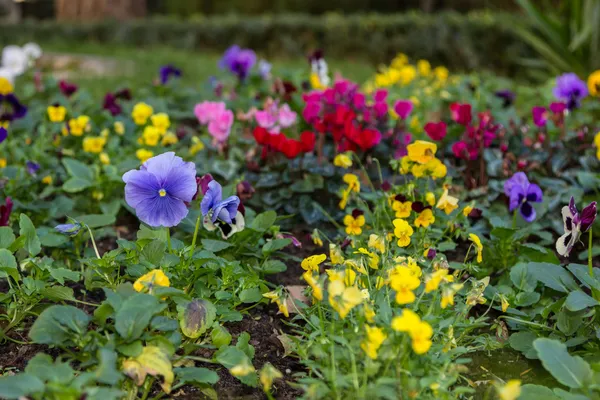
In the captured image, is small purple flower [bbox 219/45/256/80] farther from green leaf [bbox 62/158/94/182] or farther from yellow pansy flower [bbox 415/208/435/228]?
yellow pansy flower [bbox 415/208/435/228]

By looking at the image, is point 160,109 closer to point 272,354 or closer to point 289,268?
point 289,268

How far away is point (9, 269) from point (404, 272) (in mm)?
1128

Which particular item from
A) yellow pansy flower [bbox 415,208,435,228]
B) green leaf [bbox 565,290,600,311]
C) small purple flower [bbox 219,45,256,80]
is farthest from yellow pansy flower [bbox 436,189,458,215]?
small purple flower [bbox 219,45,256,80]

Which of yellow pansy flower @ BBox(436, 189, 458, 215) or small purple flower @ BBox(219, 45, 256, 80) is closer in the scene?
yellow pansy flower @ BBox(436, 189, 458, 215)

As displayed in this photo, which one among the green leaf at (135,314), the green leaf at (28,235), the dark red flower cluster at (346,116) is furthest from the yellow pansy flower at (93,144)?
the green leaf at (135,314)

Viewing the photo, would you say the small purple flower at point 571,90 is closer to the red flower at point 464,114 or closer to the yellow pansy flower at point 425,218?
the red flower at point 464,114

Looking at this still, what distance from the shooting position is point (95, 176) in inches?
116

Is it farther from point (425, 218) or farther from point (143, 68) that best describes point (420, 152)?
point (143, 68)

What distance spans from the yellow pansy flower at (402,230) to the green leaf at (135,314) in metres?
0.81

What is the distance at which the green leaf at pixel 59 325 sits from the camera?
1.66 m

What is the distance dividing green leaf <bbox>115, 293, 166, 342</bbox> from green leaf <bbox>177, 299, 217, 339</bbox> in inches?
6.7

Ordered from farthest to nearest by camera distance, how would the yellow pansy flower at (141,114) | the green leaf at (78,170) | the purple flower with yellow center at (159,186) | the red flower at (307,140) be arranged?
the yellow pansy flower at (141,114) < the green leaf at (78,170) < the red flower at (307,140) < the purple flower with yellow center at (159,186)

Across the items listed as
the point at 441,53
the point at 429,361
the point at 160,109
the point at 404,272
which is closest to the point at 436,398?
the point at 429,361

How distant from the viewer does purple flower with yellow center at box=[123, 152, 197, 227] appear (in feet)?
6.18
